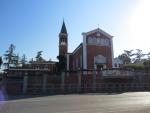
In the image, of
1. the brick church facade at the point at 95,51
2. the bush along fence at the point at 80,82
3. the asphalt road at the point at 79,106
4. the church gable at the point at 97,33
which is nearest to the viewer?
the asphalt road at the point at 79,106

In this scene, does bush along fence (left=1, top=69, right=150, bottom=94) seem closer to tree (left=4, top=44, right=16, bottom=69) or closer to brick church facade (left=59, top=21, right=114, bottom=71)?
brick church facade (left=59, top=21, right=114, bottom=71)

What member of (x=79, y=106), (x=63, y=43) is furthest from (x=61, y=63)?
(x=79, y=106)

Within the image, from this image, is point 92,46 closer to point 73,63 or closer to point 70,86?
point 73,63

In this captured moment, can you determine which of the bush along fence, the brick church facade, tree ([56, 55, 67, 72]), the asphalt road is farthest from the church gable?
the asphalt road

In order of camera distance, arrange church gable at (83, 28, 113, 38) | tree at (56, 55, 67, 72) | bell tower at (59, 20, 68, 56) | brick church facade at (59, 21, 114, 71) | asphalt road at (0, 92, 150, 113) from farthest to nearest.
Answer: bell tower at (59, 20, 68, 56) → tree at (56, 55, 67, 72) → church gable at (83, 28, 113, 38) → brick church facade at (59, 21, 114, 71) → asphalt road at (0, 92, 150, 113)

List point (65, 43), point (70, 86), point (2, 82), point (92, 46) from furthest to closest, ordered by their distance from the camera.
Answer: point (65, 43), point (92, 46), point (70, 86), point (2, 82)

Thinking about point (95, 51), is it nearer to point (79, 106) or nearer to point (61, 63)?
point (61, 63)

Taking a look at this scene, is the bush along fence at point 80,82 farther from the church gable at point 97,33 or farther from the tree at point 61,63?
the tree at point 61,63

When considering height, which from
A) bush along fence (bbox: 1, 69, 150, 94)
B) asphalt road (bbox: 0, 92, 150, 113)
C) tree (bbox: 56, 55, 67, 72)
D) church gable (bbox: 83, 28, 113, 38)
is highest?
church gable (bbox: 83, 28, 113, 38)

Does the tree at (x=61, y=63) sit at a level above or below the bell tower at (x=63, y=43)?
below

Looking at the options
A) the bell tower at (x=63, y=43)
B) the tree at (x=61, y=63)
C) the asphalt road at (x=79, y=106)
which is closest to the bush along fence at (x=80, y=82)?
the asphalt road at (x=79, y=106)

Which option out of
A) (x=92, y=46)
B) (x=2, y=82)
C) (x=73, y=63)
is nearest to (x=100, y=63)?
(x=92, y=46)

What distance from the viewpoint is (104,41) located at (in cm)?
4794

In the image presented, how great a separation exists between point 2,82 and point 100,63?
786 inches
